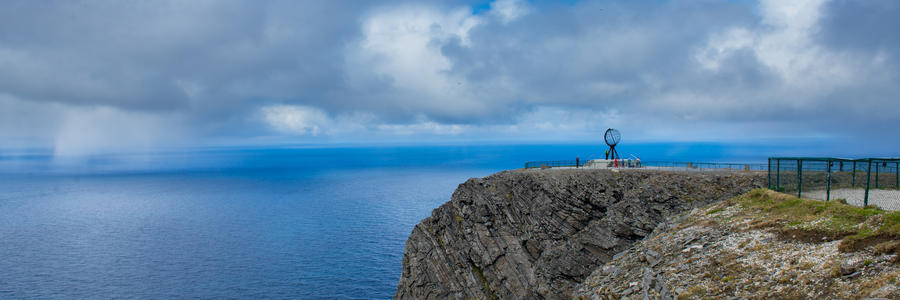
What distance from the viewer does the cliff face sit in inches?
1586

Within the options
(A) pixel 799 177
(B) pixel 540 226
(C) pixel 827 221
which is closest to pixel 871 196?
(A) pixel 799 177

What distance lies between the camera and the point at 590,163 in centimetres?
6256

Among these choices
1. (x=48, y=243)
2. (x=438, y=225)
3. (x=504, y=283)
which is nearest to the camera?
(x=504, y=283)

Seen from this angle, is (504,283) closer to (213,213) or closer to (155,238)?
(155,238)

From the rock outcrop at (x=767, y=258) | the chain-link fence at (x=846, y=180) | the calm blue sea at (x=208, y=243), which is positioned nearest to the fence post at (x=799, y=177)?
the chain-link fence at (x=846, y=180)

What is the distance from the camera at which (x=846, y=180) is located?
29.0 m

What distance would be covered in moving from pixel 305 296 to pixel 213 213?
68961 mm

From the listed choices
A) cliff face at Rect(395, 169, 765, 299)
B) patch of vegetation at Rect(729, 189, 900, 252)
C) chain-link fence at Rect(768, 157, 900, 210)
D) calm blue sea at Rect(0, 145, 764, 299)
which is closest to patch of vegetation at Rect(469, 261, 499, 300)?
cliff face at Rect(395, 169, 765, 299)

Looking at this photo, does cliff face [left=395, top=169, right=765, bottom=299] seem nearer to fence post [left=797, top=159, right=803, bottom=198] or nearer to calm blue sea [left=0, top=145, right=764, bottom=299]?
fence post [left=797, top=159, right=803, bottom=198]

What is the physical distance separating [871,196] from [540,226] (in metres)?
24.8

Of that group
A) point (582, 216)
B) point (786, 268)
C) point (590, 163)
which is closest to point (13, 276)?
point (582, 216)

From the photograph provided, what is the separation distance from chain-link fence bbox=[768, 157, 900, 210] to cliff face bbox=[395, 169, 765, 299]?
8.54m

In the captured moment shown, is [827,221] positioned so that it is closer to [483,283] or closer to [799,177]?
[799,177]

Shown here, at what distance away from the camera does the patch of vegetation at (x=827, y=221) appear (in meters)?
18.5
